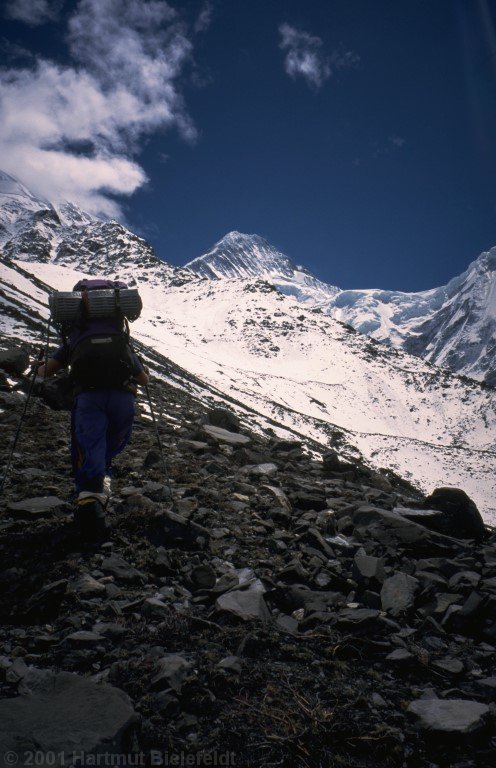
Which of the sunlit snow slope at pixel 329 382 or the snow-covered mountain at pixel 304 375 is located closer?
the snow-covered mountain at pixel 304 375

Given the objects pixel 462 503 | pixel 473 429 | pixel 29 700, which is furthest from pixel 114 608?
pixel 473 429

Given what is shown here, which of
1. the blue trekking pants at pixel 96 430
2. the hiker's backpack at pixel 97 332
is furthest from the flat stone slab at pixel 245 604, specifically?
the hiker's backpack at pixel 97 332

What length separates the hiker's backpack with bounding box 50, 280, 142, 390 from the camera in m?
4.71

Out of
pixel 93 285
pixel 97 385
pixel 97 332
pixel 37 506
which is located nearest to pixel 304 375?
pixel 93 285

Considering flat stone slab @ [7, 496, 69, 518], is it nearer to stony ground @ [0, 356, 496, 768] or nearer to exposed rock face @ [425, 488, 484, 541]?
stony ground @ [0, 356, 496, 768]

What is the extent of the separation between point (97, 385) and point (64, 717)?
10.7 feet

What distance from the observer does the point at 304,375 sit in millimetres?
81812

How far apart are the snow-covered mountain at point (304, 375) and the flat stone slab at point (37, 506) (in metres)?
12.3

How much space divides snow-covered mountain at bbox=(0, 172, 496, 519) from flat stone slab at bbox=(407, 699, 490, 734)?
1621cm

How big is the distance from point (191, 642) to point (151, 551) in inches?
52.8

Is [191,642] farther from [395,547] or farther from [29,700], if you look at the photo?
[395,547]

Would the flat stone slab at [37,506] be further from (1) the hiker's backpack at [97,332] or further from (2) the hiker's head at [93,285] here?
(2) the hiker's head at [93,285]

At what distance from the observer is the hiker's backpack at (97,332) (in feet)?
15.5

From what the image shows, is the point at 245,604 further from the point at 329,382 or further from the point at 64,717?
the point at 329,382
